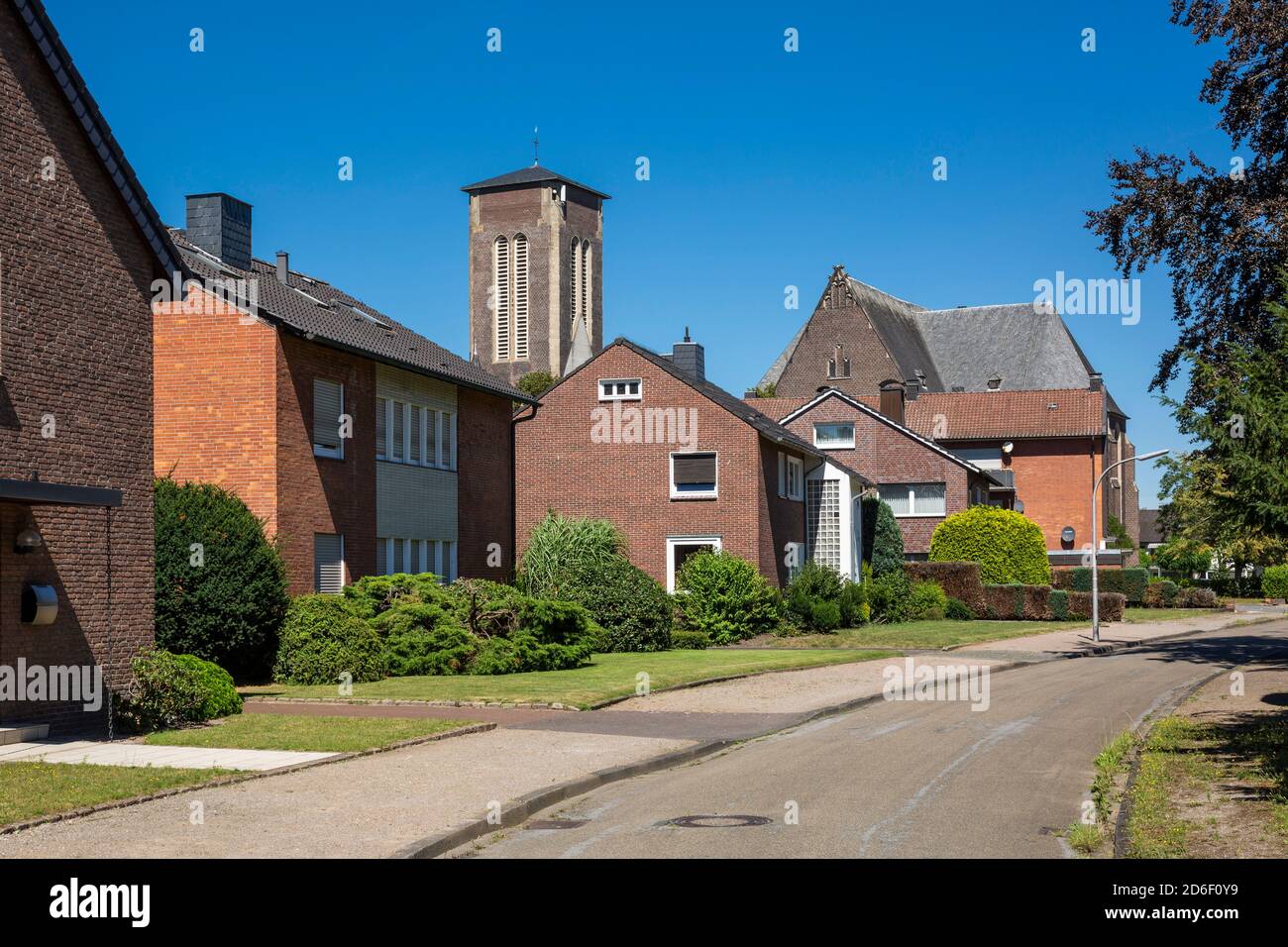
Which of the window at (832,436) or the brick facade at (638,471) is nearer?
the brick facade at (638,471)

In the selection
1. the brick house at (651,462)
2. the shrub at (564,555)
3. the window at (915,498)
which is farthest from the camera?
the window at (915,498)

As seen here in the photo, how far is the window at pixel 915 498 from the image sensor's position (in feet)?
190

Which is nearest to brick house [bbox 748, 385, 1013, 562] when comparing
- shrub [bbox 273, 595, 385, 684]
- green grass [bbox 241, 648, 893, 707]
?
green grass [bbox 241, 648, 893, 707]

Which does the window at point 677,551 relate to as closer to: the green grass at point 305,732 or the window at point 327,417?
the window at point 327,417

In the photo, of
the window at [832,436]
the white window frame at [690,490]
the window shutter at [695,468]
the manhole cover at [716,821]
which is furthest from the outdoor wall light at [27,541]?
the window at [832,436]

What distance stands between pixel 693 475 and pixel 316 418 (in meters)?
16.0

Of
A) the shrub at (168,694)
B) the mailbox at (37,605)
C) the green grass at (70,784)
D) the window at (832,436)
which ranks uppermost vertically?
the window at (832,436)

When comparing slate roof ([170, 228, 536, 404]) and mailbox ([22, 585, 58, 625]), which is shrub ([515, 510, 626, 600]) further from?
mailbox ([22, 585, 58, 625])

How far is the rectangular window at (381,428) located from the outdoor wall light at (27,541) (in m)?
12.9

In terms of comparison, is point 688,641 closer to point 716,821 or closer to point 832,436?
point 716,821

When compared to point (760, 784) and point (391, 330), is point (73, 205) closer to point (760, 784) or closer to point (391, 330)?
point (760, 784)

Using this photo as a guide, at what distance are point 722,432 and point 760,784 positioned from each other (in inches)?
1077
